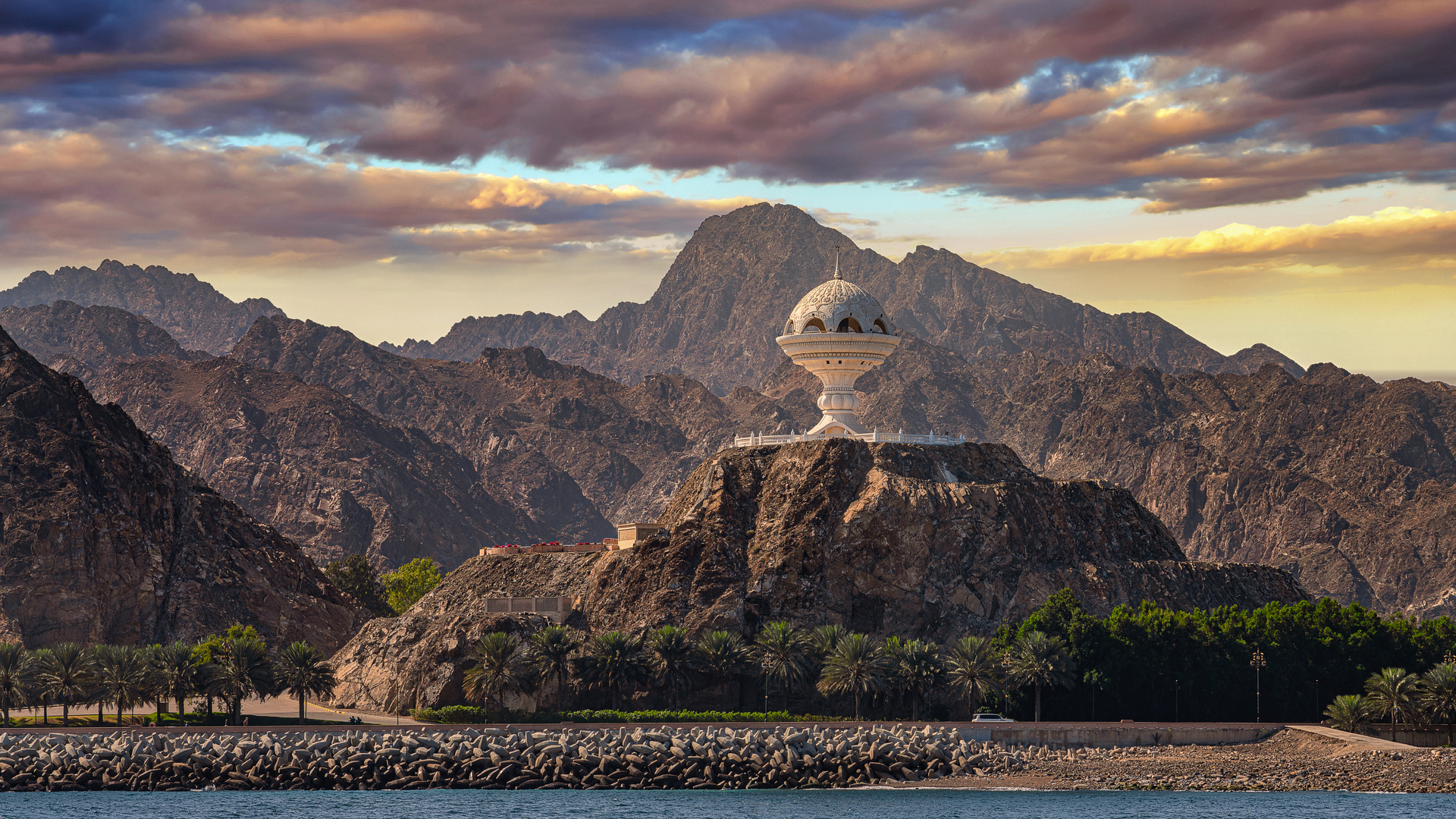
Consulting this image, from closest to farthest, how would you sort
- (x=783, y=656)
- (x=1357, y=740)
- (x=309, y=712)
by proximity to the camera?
1. (x=1357, y=740)
2. (x=783, y=656)
3. (x=309, y=712)

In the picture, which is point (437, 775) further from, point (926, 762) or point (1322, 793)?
point (1322, 793)

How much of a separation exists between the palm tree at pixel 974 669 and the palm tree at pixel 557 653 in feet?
82.8

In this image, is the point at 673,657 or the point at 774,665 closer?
the point at 774,665

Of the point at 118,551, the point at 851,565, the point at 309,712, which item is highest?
the point at 851,565

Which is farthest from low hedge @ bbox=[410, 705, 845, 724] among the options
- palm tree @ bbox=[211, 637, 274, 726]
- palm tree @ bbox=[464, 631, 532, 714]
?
palm tree @ bbox=[211, 637, 274, 726]

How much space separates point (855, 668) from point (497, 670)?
23456 millimetres

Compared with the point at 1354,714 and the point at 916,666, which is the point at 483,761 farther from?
the point at 1354,714

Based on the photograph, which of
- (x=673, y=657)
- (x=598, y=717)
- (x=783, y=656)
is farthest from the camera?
(x=673, y=657)

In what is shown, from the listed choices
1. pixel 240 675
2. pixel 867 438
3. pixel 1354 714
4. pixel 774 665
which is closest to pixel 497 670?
pixel 240 675

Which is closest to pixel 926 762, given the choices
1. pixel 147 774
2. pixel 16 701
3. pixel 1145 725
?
pixel 1145 725

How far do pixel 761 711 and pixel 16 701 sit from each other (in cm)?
4837

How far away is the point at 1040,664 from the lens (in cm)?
10612

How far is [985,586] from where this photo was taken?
127 m

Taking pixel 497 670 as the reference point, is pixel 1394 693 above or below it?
below
